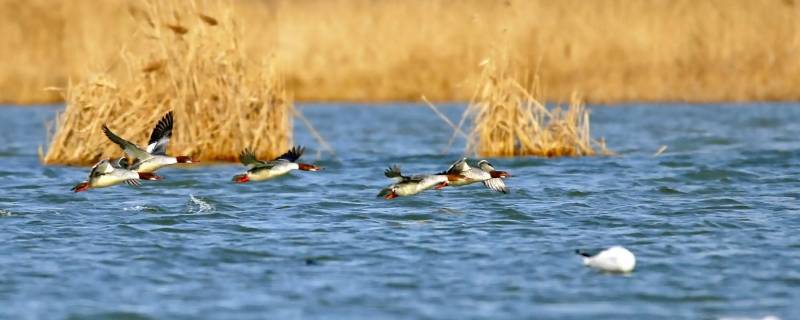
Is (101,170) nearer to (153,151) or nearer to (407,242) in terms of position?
(153,151)

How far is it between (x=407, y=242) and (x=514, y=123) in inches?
284

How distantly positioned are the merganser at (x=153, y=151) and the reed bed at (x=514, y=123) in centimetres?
500

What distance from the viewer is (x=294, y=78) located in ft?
119

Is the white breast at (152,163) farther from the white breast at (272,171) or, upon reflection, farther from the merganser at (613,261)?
the merganser at (613,261)

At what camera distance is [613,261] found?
10055 millimetres

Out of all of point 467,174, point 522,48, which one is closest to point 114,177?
point 467,174

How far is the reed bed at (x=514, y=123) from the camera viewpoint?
1852cm

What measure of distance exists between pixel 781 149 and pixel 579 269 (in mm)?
12908

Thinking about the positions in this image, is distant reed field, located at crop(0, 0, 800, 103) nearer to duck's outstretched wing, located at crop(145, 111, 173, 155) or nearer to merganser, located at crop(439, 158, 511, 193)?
duck's outstretched wing, located at crop(145, 111, 173, 155)

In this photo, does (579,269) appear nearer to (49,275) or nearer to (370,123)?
(49,275)

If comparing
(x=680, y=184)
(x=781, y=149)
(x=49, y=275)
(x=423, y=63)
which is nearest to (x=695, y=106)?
(x=423, y=63)

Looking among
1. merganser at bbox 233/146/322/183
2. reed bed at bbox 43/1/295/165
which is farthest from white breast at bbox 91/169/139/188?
reed bed at bbox 43/1/295/165

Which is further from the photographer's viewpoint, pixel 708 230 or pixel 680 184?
pixel 680 184

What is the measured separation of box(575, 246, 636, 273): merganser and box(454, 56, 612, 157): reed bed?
7927 mm
